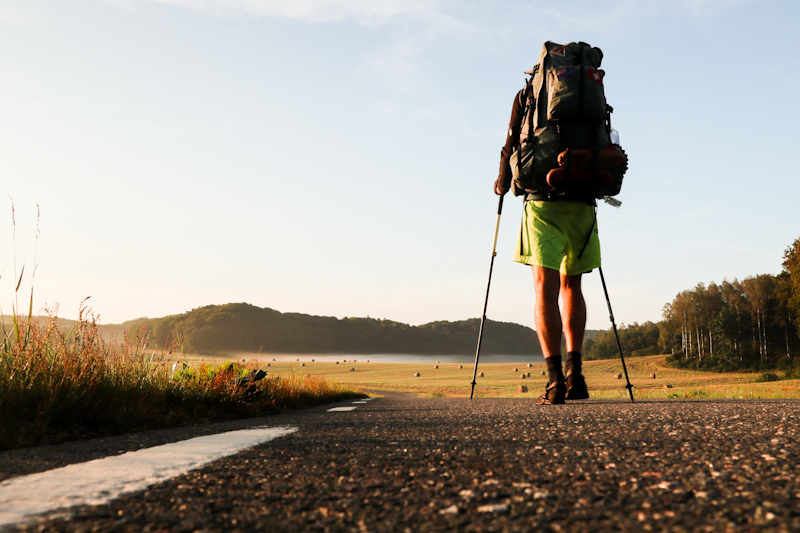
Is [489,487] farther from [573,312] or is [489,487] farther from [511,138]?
[511,138]

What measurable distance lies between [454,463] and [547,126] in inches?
131

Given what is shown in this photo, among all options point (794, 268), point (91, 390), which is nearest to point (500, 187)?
point (91, 390)

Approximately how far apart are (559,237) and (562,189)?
15.0 inches

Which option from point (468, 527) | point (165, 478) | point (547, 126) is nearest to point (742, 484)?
point (468, 527)

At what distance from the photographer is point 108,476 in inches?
54.0

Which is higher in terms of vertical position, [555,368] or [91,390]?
[555,368]

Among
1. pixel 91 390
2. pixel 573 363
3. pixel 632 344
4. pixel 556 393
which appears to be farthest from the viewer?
pixel 632 344

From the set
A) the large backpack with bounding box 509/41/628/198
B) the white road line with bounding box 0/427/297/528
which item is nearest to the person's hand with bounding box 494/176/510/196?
the large backpack with bounding box 509/41/628/198

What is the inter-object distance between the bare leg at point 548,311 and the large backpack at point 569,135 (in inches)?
25.4

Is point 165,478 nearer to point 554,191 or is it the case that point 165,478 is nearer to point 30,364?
point 30,364

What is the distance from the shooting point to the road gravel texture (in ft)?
3.12

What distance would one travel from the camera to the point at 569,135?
4.12m

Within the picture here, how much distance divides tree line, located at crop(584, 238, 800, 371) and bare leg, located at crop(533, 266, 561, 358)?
47624 millimetres

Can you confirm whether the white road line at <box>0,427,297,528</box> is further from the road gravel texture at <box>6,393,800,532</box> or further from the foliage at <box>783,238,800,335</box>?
the foliage at <box>783,238,800,335</box>
